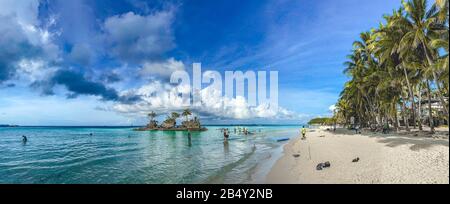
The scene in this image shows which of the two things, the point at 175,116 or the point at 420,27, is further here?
the point at 175,116

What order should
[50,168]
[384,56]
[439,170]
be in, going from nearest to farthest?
[439,170], [50,168], [384,56]

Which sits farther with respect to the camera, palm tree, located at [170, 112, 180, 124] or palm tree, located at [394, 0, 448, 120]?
palm tree, located at [170, 112, 180, 124]

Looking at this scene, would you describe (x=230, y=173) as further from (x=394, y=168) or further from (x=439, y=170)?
(x=439, y=170)

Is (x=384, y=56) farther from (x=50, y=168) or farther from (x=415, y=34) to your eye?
(x=50, y=168)

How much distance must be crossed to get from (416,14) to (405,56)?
379 centimetres

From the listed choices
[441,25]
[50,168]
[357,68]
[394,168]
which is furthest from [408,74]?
[50,168]

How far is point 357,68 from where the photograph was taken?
128ft

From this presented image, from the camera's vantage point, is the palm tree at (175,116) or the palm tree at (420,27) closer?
the palm tree at (420,27)

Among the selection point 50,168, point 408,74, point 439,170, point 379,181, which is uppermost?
point 408,74
